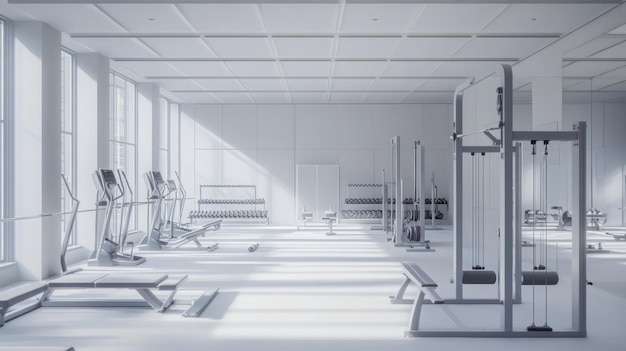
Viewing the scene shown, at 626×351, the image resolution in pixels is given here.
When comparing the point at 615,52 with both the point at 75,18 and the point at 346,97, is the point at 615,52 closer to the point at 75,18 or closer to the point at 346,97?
the point at 75,18

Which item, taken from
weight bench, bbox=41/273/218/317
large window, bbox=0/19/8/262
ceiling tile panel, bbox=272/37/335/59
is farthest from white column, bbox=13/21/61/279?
ceiling tile panel, bbox=272/37/335/59

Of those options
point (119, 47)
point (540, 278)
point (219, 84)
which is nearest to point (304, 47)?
point (119, 47)

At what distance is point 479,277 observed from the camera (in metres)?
4.77

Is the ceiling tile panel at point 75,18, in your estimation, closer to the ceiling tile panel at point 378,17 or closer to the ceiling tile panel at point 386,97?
the ceiling tile panel at point 378,17

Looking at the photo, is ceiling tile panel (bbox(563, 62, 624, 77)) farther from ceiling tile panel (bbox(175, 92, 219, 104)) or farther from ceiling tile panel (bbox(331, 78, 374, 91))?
ceiling tile panel (bbox(175, 92, 219, 104))

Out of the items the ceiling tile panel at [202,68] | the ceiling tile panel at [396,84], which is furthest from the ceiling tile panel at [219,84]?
the ceiling tile panel at [396,84]

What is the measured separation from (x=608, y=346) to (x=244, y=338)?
2894 millimetres

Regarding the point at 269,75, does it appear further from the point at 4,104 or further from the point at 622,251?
the point at 622,251

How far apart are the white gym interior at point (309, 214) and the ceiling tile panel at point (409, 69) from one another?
Result: 0.04 meters

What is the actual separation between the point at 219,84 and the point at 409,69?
4.31 m

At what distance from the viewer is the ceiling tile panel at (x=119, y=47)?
24.0 feet

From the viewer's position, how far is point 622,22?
18.9 feet

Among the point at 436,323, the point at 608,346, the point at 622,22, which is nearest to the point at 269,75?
the point at 622,22

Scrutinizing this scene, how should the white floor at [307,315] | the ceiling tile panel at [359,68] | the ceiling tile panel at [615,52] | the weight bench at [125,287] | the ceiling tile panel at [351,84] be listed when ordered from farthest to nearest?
the ceiling tile panel at [351,84] < the ceiling tile panel at [359,68] < the ceiling tile panel at [615,52] < the weight bench at [125,287] < the white floor at [307,315]
